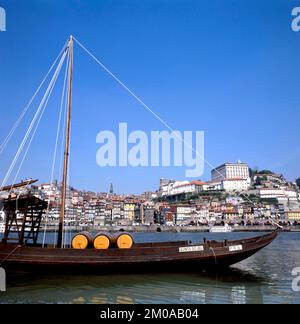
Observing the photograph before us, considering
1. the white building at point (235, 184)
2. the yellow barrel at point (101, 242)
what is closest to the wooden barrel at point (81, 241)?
the yellow barrel at point (101, 242)

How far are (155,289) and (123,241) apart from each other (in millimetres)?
3117

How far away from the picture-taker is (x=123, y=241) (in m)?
14.4

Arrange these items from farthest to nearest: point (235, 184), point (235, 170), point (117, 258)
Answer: point (235, 170) < point (235, 184) < point (117, 258)

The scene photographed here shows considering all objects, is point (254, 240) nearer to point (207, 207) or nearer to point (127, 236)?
point (127, 236)

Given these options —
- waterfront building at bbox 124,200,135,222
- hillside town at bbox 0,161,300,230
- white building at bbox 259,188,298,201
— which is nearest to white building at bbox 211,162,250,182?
hillside town at bbox 0,161,300,230

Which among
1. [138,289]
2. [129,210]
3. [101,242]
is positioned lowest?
[138,289]

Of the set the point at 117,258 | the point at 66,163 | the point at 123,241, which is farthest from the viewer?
→ the point at 66,163

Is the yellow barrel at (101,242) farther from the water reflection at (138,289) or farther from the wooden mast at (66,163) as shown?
the wooden mast at (66,163)

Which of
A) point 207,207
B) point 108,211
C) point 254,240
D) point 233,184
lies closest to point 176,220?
point 207,207

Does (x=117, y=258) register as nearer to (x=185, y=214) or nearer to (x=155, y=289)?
(x=155, y=289)

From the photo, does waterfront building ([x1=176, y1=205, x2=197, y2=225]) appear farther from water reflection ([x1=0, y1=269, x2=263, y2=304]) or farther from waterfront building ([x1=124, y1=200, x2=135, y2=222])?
water reflection ([x1=0, y1=269, x2=263, y2=304])

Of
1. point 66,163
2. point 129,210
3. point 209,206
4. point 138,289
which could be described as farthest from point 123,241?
point 209,206

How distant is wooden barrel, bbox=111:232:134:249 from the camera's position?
14.4 m
